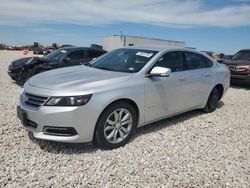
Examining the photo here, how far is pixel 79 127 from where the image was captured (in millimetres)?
3561

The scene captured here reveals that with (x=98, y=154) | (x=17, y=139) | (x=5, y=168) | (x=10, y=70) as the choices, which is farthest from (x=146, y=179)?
(x=10, y=70)

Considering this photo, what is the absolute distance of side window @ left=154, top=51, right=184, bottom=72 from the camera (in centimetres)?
471

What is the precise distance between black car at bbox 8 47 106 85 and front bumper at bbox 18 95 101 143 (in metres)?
5.03

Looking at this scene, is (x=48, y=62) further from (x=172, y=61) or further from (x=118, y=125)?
(x=118, y=125)

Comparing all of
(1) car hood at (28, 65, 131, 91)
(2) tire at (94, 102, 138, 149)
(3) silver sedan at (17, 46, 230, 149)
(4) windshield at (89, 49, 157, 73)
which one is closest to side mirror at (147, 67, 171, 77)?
(3) silver sedan at (17, 46, 230, 149)

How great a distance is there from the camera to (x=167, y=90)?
184 inches

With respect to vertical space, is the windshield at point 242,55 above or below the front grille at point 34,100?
above

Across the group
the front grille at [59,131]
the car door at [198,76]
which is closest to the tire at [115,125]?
the front grille at [59,131]

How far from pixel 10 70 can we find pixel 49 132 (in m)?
6.46

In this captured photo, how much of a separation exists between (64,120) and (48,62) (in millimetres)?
5580

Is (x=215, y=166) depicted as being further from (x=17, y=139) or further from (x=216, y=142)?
(x=17, y=139)

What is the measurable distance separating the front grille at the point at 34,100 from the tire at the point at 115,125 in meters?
0.83

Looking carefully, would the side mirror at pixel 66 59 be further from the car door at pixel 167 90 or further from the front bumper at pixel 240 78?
the front bumper at pixel 240 78

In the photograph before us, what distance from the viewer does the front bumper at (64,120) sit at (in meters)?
3.46
